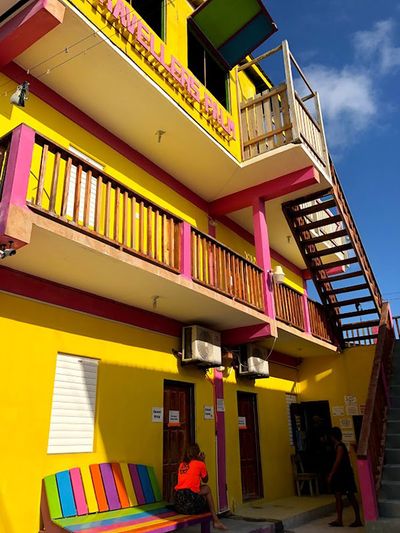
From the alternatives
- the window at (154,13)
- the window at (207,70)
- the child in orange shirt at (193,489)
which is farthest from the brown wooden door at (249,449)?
the window at (154,13)

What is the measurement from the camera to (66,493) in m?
5.61

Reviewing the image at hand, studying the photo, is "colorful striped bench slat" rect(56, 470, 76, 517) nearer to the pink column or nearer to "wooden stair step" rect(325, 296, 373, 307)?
the pink column

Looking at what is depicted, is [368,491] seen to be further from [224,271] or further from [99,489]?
[224,271]

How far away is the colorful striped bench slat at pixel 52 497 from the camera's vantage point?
5.34m

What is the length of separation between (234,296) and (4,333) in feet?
12.2

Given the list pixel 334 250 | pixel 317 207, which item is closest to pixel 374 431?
pixel 334 250

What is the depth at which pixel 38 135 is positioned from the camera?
4930mm

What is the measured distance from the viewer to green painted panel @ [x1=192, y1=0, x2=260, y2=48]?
9308 mm

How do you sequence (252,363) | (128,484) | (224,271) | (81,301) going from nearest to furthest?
1. (128,484)
2. (81,301)
3. (224,271)
4. (252,363)

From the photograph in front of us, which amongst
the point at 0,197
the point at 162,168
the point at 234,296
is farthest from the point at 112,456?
the point at 162,168

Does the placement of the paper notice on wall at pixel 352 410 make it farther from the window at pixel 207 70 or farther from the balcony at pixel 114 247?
the window at pixel 207 70

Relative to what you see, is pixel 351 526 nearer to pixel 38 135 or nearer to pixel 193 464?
pixel 193 464

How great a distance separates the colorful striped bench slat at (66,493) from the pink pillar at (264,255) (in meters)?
4.51

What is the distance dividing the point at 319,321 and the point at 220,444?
4.33m
